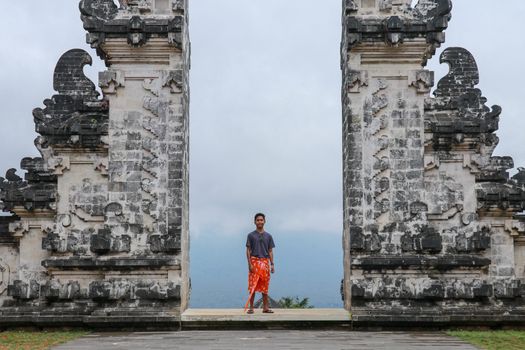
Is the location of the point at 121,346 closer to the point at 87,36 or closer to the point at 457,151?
the point at 87,36

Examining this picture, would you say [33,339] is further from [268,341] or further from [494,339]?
[494,339]

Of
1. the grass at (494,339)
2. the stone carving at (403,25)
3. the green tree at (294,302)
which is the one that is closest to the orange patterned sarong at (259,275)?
the grass at (494,339)

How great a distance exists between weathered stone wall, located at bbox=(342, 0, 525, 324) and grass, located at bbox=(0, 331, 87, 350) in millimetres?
5337

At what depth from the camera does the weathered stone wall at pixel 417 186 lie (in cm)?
1477

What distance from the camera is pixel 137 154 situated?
1527 cm

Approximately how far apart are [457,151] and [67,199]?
7895 mm

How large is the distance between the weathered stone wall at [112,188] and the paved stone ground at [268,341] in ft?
4.91

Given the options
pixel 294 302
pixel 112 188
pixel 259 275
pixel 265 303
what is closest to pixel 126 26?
pixel 112 188

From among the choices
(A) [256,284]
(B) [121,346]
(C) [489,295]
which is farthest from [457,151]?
(B) [121,346]

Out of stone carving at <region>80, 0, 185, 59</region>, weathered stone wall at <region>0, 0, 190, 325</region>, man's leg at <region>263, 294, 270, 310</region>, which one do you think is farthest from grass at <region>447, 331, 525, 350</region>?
stone carving at <region>80, 0, 185, 59</region>

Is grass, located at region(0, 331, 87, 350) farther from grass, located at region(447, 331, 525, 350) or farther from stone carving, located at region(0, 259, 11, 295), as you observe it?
grass, located at region(447, 331, 525, 350)

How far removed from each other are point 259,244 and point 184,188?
74.0 inches

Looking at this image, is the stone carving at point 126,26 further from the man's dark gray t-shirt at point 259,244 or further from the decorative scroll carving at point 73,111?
the man's dark gray t-shirt at point 259,244

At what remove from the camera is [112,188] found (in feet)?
49.8
